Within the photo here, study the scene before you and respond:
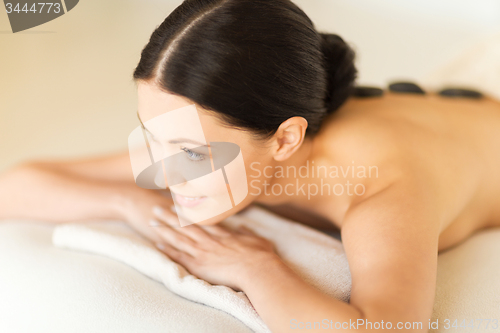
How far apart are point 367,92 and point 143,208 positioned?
0.75 m

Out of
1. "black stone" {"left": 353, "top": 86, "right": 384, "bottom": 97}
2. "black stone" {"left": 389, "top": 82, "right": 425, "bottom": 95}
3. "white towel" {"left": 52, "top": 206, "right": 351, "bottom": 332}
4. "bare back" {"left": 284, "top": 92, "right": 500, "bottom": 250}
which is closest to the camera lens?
"white towel" {"left": 52, "top": 206, "right": 351, "bottom": 332}

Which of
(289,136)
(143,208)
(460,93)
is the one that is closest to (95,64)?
(143,208)

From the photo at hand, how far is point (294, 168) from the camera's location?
107 centimetres

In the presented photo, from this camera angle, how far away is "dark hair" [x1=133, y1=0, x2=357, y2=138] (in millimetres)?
806

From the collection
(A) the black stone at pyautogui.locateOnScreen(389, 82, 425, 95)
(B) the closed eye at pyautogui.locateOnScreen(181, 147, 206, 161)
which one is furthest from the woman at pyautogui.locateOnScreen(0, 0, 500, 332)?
(A) the black stone at pyautogui.locateOnScreen(389, 82, 425, 95)

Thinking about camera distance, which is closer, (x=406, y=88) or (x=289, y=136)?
(x=289, y=136)

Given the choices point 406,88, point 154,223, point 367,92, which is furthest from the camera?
point 406,88

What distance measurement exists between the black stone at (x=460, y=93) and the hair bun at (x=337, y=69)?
0.54 metres

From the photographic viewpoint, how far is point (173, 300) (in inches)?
33.5

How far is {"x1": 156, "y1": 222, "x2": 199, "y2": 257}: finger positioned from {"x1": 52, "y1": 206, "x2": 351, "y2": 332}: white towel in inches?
1.7

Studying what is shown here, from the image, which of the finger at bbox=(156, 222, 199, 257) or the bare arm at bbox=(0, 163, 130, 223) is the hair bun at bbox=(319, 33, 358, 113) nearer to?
the finger at bbox=(156, 222, 199, 257)

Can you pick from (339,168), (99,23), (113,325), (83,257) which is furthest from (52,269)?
(99,23)

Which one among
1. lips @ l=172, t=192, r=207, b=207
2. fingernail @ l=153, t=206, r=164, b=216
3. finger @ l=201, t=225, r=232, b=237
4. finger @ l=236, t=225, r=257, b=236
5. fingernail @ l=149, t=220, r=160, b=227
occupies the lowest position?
finger @ l=236, t=225, r=257, b=236

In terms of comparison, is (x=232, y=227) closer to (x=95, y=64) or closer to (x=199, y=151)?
(x=199, y=151)
